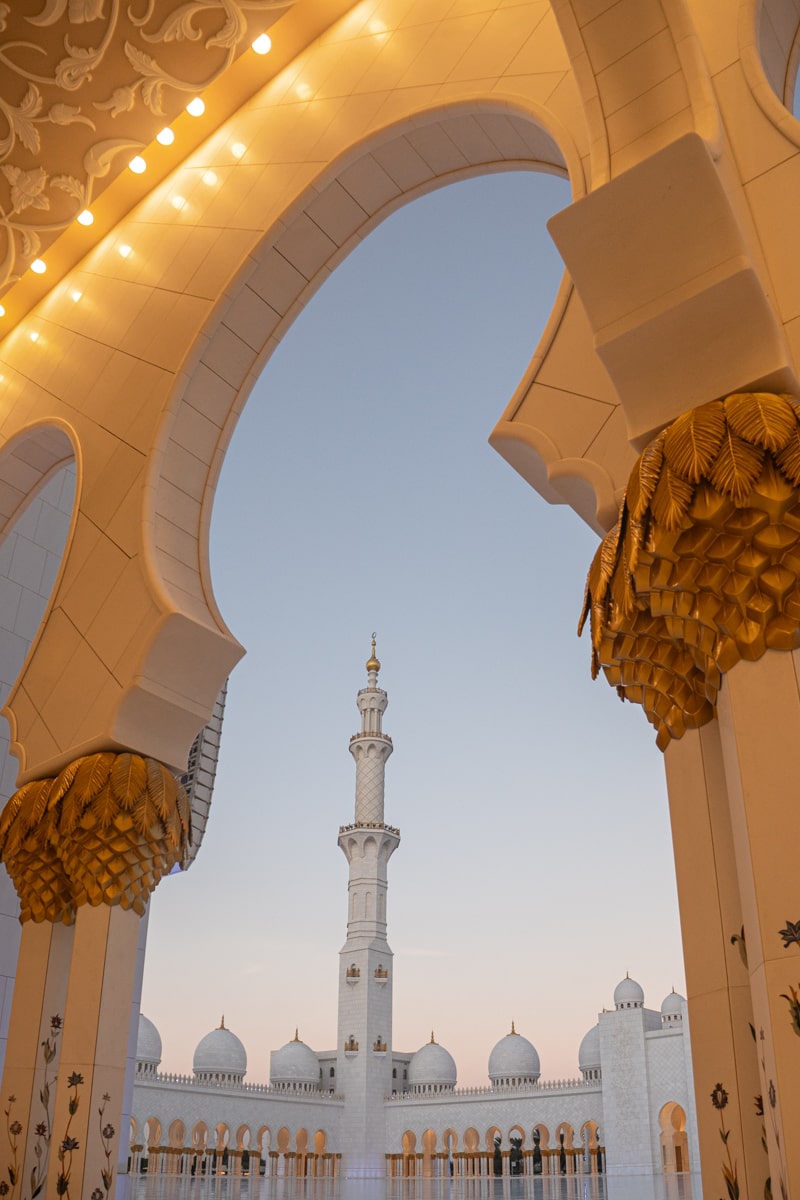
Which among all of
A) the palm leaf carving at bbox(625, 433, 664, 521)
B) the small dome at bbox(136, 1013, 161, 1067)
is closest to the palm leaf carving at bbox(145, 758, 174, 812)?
the palm leaf carving at bbox(625, 433, 664, 521)

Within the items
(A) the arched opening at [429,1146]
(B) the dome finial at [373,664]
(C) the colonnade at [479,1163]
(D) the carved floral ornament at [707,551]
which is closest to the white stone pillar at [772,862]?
(D) the carved floral ornament at [707,551]

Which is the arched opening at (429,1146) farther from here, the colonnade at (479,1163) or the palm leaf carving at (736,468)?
the palm leaf carving at (736,468)

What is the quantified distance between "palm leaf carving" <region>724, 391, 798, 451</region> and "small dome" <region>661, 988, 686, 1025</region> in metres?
15.8

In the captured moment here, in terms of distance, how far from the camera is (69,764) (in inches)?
135

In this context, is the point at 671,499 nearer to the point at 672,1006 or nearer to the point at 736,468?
the point at 736,468

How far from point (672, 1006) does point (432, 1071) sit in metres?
5.07

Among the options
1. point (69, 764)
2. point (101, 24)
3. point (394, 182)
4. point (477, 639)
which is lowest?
point (69, 764)

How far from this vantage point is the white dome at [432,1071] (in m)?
18.7

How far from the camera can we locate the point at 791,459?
5.92ft

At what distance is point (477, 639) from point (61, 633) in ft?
43.9

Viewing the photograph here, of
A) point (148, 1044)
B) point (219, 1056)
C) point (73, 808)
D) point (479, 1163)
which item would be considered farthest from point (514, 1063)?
point (73, 808)

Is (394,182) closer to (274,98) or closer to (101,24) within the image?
(274,98)

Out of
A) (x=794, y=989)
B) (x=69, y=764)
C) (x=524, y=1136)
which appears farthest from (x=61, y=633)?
(x=524, y=1136)

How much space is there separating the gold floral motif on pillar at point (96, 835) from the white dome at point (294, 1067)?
57.2 ft
